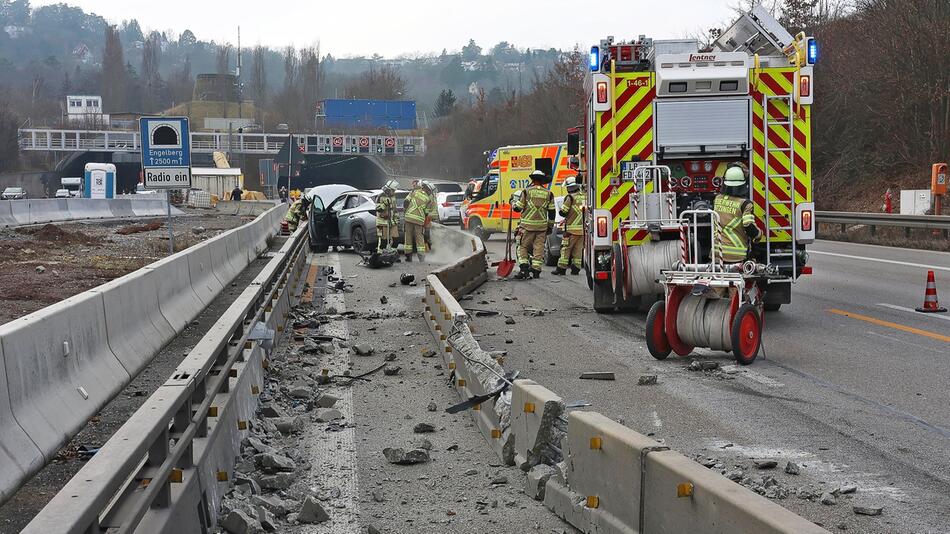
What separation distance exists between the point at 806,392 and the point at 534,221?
11.5 metres

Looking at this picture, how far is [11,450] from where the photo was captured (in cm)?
600

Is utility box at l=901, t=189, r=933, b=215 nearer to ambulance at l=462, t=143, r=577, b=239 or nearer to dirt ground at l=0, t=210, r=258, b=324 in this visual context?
ambulance at l=462, t=143, r=577, b=239

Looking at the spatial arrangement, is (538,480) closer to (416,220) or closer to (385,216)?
(416,220)

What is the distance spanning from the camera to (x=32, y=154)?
487ft

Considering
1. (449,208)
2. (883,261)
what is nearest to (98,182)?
(449,208)

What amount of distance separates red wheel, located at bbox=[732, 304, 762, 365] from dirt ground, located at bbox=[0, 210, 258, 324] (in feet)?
25.1

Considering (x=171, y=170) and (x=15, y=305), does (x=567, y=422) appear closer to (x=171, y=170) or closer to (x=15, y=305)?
(x=15, y=305)

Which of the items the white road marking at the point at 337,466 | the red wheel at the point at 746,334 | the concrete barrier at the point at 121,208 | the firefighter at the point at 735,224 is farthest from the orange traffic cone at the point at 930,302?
the concrete barrier at the point at 121,208

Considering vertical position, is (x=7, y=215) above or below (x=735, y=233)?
above

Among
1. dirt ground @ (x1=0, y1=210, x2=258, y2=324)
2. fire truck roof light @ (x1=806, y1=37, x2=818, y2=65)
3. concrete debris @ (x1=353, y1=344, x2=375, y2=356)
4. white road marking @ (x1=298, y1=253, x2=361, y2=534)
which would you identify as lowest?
white road marking @ (x1=298, y1=253, x2=361, y2=534)

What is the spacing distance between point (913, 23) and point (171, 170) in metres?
26.3

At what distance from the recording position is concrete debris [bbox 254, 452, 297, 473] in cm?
689

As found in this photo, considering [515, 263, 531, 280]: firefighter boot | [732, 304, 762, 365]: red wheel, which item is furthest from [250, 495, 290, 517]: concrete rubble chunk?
[515, 263, 531, 280]: firefighter boot

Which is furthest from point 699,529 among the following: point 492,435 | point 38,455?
point 38,455
